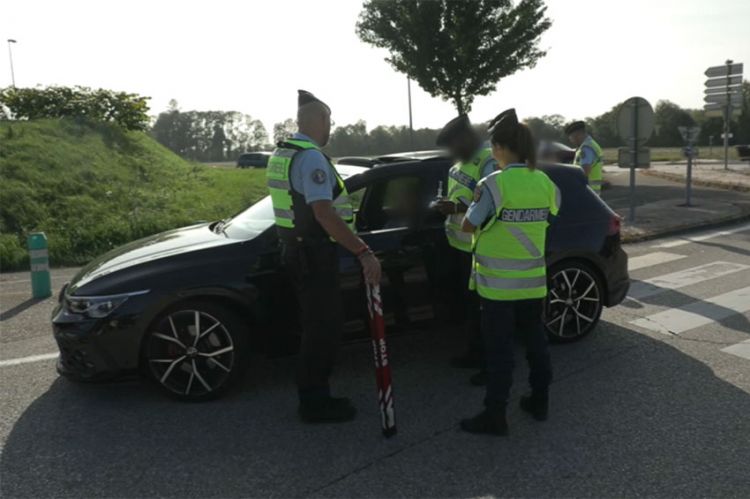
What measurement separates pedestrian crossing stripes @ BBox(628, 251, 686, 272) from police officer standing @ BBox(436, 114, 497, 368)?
433 cm

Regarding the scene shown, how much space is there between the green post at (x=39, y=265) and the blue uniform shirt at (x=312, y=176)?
503 centimetres

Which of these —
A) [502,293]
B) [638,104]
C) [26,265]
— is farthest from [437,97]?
[502,293]

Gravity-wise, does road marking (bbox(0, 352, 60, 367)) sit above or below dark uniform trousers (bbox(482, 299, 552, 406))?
below

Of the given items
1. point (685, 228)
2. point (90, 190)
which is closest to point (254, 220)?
point (685, 228)

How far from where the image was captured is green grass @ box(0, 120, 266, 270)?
36.8ft

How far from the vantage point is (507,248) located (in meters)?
3.54

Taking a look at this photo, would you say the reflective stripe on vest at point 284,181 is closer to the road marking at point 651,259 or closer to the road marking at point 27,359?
the road marking at point 27,359

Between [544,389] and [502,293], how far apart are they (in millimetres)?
713

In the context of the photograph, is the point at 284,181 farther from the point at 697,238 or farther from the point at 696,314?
the point at 697,238

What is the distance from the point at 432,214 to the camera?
4.77 meters

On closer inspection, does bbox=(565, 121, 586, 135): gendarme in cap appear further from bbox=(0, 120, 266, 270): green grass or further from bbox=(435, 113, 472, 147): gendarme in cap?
bbox=(0, 120, 266, 270): green grass

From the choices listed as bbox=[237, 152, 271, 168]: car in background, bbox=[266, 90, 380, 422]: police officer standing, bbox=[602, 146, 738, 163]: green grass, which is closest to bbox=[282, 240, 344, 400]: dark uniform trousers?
bbox=[266, 90, 380, 422]: police officer standing

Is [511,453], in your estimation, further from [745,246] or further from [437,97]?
[437,97]

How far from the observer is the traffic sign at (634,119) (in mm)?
11087
